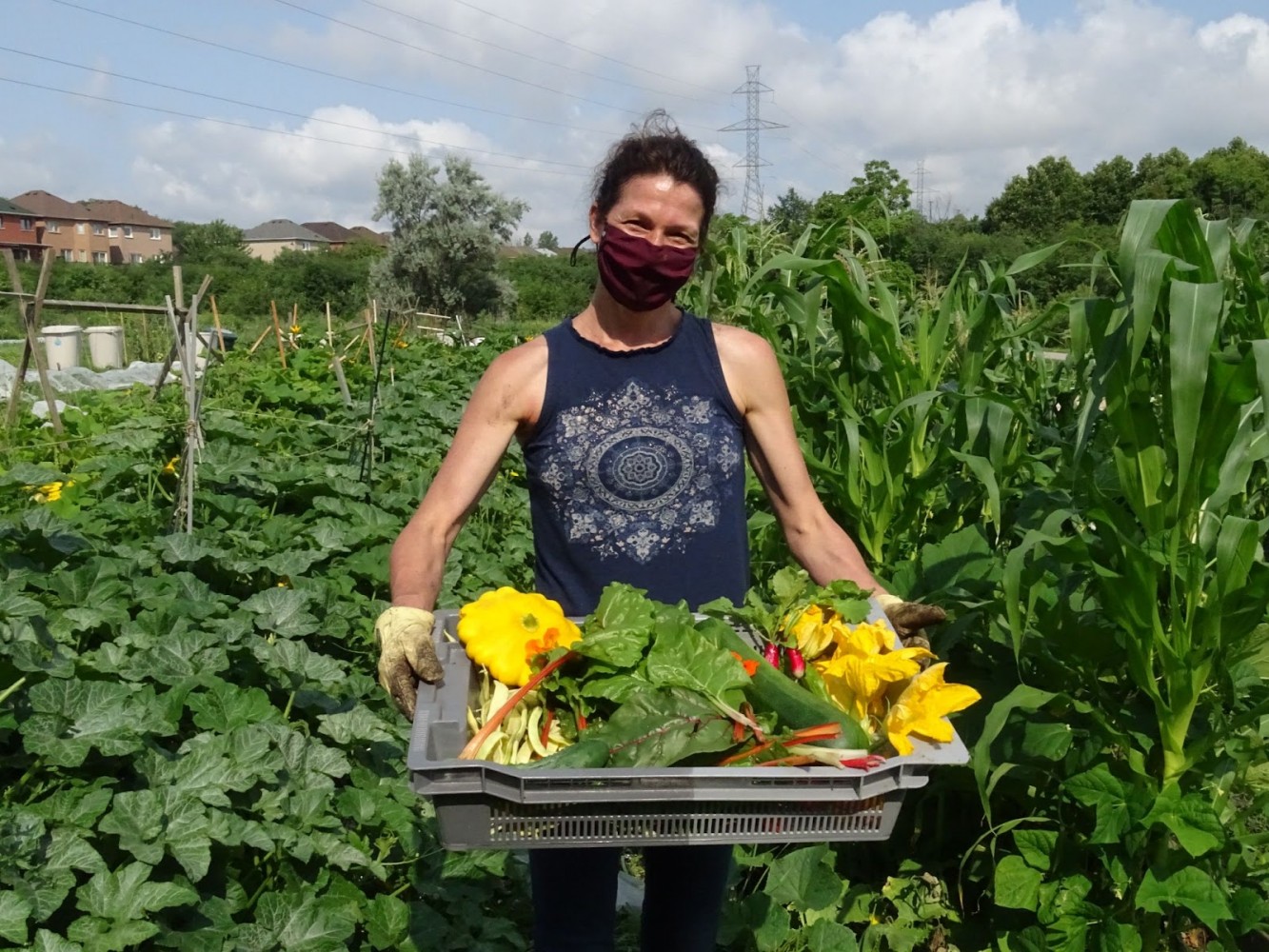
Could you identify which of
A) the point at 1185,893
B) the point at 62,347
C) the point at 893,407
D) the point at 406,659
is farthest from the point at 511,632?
the point at 62,347

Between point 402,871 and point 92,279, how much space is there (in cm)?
3984

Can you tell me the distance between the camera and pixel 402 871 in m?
2.93

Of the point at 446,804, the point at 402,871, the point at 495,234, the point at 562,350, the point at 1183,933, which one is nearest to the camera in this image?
the point at 446,804

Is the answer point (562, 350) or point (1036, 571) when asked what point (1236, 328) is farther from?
point (562, 350)

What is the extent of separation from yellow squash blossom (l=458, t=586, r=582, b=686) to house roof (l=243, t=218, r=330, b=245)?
308ft

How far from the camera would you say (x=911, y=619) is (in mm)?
1986

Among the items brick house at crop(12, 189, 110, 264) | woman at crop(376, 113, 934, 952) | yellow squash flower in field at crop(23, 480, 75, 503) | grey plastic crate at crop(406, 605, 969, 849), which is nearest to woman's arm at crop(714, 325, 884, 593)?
woman at crop(376, 113, 934, 952)

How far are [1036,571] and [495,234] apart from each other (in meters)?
42.0

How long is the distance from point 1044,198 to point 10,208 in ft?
198

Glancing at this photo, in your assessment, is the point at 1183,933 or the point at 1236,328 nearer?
the point at 1236,328

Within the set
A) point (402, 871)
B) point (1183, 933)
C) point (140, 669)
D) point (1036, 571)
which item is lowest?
point (1183, 933)

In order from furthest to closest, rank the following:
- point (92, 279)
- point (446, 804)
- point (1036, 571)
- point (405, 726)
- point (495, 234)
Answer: point (495, 234) < point (92, 279) < point (405, 726) < point (1036, 571) < point (446, 804)

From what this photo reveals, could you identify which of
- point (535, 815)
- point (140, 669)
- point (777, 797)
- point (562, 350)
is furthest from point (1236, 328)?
point (140, 669)

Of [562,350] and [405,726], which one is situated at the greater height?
[562,350]
